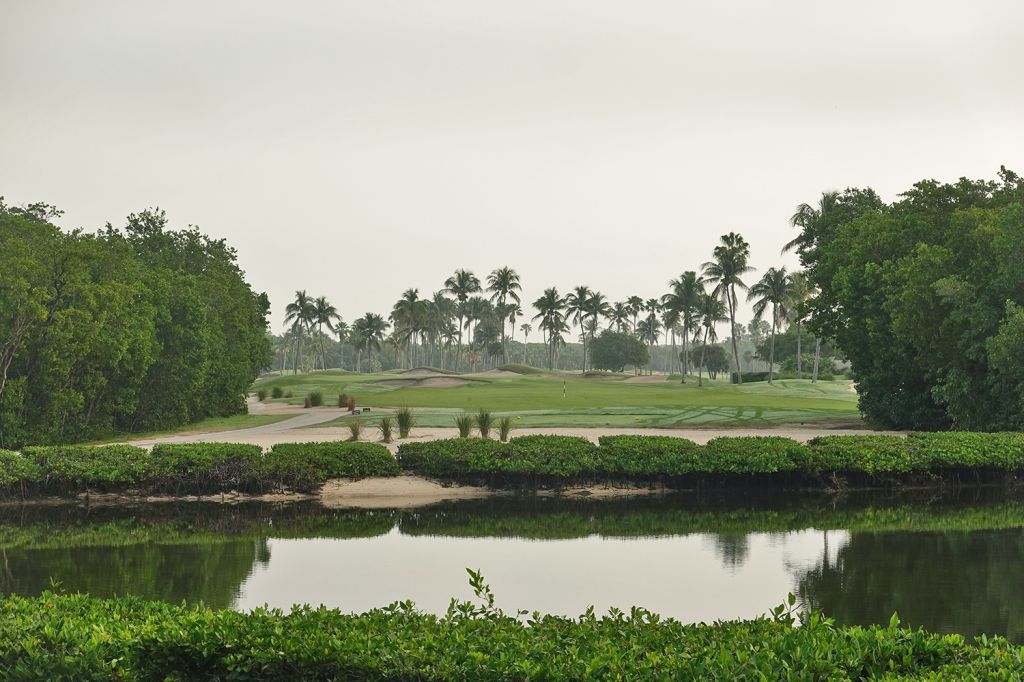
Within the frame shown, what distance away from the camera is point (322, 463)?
72.4 feet

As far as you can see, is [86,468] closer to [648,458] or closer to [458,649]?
[648,458]

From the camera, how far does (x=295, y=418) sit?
43.8 m

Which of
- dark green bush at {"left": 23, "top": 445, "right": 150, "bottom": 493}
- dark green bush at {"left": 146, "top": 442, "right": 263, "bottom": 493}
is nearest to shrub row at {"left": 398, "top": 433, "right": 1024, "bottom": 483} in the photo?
dark green bush at {"left": 146, "top": 442, "right": 263, "bottom": 493}

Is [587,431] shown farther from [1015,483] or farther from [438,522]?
[438,522]

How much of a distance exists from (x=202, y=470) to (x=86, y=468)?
2.35 meters

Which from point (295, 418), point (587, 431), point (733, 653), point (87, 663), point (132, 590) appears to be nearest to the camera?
point (733, 653)

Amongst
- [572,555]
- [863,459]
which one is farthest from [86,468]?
[863,459]

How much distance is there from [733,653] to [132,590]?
885 cm

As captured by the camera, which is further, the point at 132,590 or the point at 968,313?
the point at 968,313

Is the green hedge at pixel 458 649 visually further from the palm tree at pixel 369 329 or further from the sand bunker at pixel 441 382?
the palm tree at pixel 369 329

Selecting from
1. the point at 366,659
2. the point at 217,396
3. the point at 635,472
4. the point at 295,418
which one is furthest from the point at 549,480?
the point at 217,396

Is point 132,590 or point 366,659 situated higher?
point 366,659

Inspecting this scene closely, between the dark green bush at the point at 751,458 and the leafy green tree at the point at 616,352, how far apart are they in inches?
4044

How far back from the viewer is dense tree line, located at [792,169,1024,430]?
29.7 meters
